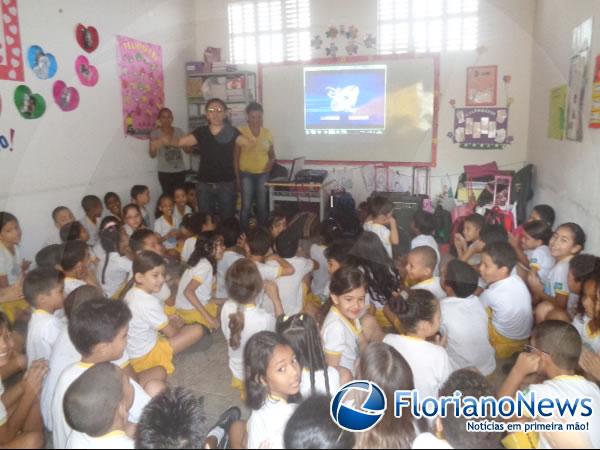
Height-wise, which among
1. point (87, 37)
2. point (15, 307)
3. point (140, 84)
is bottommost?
point (15, 307)

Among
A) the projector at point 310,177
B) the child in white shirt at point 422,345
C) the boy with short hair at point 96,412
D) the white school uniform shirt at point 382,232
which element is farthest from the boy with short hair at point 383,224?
the boy with short hair at point 96,412

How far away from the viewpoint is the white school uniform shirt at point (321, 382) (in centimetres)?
138

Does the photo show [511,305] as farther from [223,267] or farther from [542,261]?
[223,267]

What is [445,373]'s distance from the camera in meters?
1.54

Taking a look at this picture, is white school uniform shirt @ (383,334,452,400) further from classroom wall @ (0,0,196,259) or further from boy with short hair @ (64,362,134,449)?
classroom wall @ (0,0,196,259)

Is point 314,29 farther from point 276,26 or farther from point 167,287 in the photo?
point 167,287

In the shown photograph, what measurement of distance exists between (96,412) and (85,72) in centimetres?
330

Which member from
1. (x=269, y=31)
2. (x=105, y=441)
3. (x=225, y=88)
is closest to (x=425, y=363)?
(x=105, y=441)

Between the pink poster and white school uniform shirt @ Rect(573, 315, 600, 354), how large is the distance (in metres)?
3.66

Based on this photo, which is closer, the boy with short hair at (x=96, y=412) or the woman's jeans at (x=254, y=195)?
the boy with short hair at (x=96, y=412)

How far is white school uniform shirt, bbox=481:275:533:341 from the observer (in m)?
2.10

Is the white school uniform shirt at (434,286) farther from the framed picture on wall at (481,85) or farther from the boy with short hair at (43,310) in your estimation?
the framed picture on wall at (481,85)

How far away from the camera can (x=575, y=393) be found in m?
1.31

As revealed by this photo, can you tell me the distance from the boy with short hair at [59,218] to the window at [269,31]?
2.56 m
